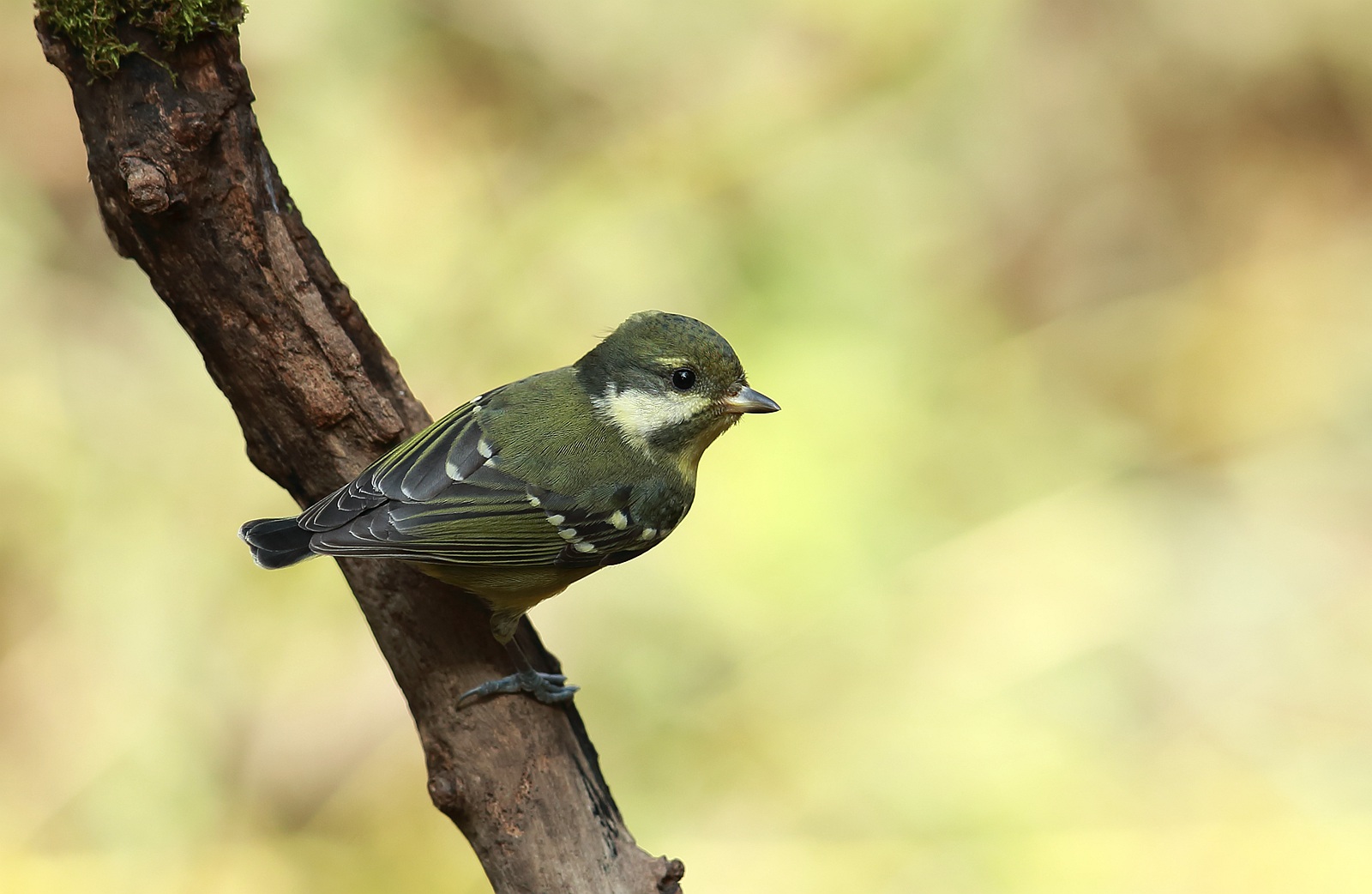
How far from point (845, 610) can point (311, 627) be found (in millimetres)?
2220

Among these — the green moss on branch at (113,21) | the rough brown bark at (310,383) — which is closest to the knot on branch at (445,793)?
the rough brown bark at (310,383)

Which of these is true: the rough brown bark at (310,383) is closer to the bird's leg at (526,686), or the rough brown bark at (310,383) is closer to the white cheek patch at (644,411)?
the bird's leg at (526,686)

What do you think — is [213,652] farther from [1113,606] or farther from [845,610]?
[1113,606]

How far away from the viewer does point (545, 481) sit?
3.31 m

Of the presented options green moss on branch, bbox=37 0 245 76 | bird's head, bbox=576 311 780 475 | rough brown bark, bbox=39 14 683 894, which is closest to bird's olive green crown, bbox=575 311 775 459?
bird's head, bbox=576 311 780 475

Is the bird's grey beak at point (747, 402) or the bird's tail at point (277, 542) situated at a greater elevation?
the bird's grey beak at point (747, 402)

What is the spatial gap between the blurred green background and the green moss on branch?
8.47 feet

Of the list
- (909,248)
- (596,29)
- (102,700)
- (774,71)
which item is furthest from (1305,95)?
(102,700)

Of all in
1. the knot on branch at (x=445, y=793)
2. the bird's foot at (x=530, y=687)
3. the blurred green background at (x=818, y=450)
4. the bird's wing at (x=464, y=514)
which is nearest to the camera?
the bird's wing at (x=464, y=514)

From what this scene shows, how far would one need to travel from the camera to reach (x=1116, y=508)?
5.57 meters

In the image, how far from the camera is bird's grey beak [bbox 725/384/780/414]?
3428 mm

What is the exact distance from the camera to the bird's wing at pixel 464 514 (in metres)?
3.01

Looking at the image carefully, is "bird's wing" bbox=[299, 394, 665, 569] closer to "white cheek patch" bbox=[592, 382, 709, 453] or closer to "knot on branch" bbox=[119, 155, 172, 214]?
"white cheek patch" bbox=[592, 382, 709, 453]

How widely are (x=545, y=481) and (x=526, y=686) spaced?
56 cm
